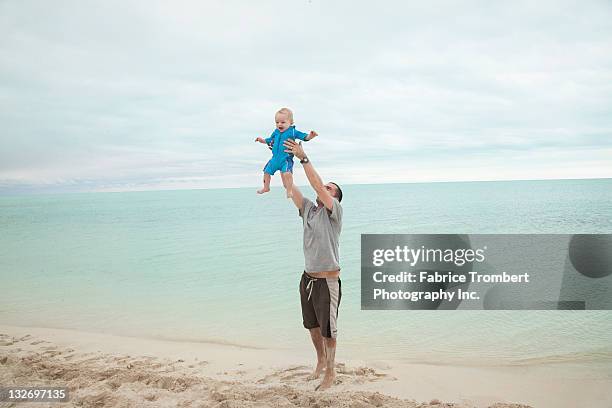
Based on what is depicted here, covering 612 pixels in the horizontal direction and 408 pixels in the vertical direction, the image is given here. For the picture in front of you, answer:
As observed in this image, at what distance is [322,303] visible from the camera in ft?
12.8

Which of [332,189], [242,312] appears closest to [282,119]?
[332,189]

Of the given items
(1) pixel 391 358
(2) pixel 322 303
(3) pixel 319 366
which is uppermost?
(2) pixel 322 303

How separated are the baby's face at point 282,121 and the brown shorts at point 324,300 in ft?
4.22

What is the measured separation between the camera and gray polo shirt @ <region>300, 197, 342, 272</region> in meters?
3.82

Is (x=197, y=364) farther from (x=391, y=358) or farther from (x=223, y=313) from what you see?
(x=223, y=313)

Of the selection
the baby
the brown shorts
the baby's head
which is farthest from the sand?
the baby's head

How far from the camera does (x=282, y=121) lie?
3.64m

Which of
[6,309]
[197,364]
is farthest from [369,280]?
[6,309]

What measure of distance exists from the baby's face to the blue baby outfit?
0.04 meters

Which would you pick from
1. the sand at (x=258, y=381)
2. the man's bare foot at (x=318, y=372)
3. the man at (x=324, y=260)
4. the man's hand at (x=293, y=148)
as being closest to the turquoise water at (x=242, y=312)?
the sand at (x=258, y=381)

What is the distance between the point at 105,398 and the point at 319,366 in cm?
186

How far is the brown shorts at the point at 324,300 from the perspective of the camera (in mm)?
3857

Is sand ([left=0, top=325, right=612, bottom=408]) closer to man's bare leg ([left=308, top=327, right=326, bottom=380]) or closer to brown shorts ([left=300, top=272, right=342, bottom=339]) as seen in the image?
man's bare leg ([left=308, top=327, right=326, bottom=380])

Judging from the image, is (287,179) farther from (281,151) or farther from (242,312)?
(242,312)
